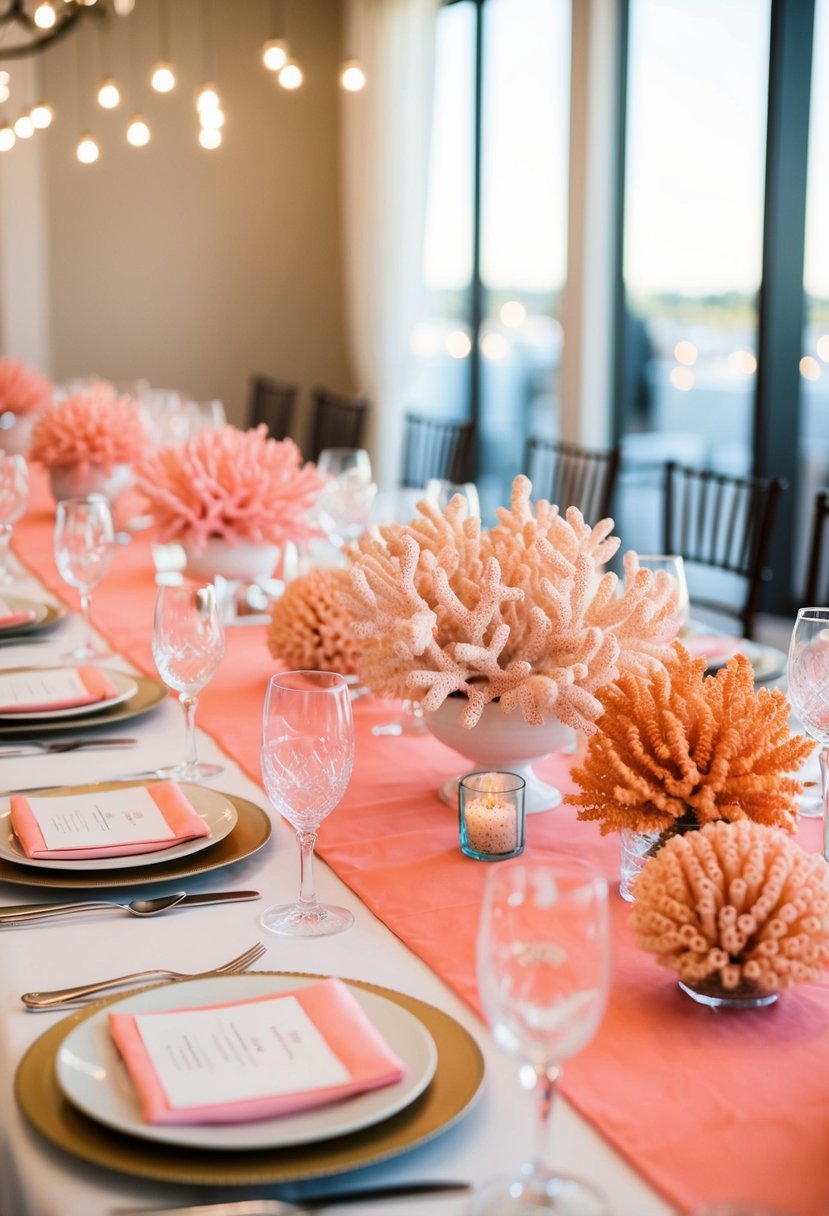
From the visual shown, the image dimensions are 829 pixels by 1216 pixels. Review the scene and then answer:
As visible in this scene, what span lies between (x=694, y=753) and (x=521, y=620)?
0.28 metres

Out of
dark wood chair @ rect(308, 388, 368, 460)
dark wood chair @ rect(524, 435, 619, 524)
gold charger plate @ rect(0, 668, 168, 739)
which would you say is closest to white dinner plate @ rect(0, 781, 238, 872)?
gold charger plate @ rect(0, 668, 168, 739)

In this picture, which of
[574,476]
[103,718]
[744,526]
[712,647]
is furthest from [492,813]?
[574,476]

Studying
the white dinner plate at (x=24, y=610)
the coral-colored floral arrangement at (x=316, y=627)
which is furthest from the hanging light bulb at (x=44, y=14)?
the coral-colored floral arrangement at (x=316, y=627)

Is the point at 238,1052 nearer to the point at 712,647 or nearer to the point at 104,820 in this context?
the point at 104,820

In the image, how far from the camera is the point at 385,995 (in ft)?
3.32

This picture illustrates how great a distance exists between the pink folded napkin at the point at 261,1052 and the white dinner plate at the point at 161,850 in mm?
321

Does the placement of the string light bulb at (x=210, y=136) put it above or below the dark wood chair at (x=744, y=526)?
above

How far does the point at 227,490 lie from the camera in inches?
90.7

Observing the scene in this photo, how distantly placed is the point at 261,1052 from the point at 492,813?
0.45m

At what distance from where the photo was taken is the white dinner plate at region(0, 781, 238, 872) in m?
1.27

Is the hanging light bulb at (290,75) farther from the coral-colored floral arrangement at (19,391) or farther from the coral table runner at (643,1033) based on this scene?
the coral table runner at (643,1033)

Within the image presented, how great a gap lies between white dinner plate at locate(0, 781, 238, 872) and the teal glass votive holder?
230mm

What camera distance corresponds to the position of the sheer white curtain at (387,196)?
6.07 metres

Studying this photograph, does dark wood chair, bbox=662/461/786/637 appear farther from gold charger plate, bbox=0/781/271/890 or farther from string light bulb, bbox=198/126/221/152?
gold charger plate, bbox=0/781/271/890
